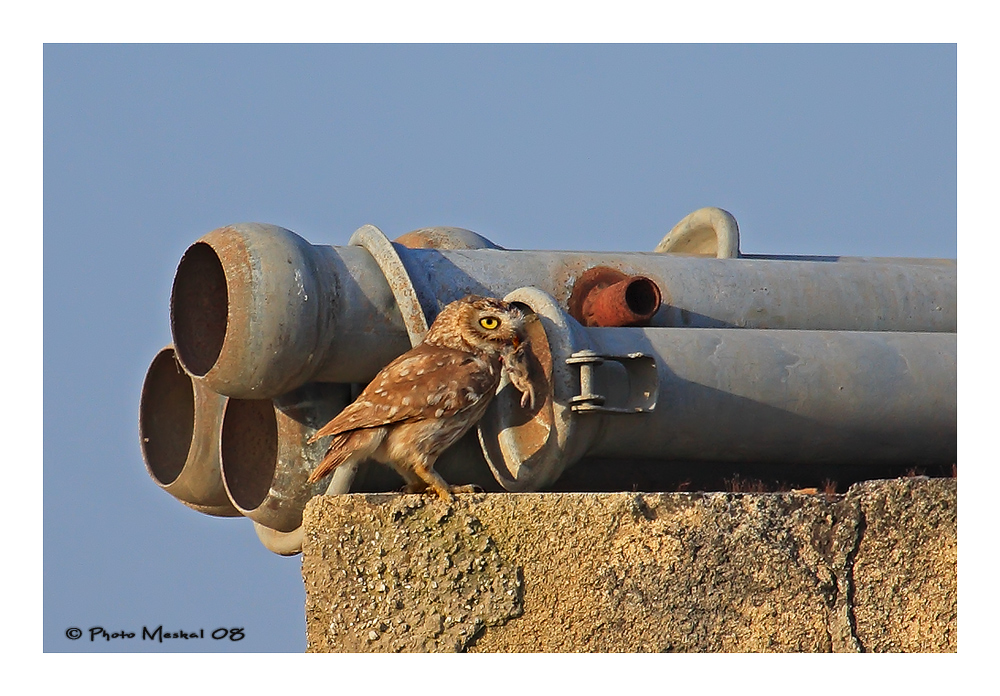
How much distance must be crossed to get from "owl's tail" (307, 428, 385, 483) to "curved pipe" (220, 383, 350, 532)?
182 cm

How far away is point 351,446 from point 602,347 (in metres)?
1.43

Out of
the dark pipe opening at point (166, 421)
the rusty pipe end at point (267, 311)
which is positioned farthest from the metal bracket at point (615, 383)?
the dark pipe opening at point (166, 421)

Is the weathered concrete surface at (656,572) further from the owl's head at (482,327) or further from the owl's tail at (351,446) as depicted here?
the owl's head at (482,327)

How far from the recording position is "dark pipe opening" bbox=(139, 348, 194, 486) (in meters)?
9.39

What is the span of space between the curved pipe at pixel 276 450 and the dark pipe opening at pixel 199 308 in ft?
1.56

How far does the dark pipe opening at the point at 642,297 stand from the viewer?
7.57 metres

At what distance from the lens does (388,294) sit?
736 centimetres

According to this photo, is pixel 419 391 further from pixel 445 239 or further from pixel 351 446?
pixel 445 239

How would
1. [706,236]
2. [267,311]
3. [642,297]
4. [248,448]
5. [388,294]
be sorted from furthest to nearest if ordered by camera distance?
[706,236], [248,448], [642,297], [388,294], [267,311]

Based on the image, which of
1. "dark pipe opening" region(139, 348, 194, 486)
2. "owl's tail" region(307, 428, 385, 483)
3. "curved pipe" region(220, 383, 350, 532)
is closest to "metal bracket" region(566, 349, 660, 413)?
"owl's tail" region(307, 428, 385, 483)

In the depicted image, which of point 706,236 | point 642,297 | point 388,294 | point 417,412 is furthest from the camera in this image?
point 706,236

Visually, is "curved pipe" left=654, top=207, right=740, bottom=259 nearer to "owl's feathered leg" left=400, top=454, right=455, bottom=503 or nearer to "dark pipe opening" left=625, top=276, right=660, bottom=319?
"dark pipe opening" left=625, top=276, right=660, bottom=319

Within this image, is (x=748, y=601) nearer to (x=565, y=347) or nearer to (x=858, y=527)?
(x=858, y=527)

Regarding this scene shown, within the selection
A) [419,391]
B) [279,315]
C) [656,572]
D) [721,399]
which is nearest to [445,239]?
[279,315]
